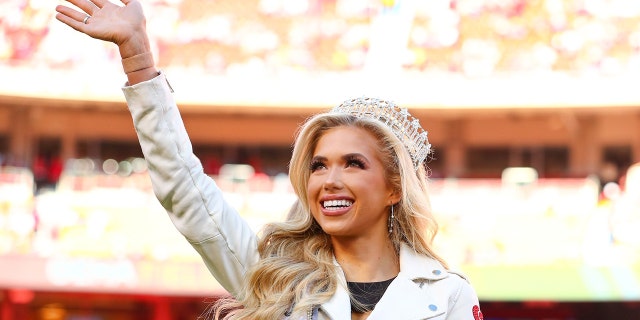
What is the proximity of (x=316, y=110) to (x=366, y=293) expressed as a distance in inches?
598

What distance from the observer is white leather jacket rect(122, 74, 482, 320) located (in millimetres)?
3182

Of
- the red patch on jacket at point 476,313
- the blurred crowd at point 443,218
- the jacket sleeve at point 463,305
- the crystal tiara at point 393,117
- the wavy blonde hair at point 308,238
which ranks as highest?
the crystal tiara at point 393,117

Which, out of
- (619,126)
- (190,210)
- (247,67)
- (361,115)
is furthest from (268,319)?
(619,126)

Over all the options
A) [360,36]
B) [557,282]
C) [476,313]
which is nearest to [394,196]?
[476,313]

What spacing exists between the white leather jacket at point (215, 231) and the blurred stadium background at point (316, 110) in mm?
11594

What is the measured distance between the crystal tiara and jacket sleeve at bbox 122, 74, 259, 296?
A: 47cm

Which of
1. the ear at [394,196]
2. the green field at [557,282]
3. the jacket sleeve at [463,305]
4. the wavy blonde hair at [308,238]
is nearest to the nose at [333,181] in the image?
the wavy blonde hair at [308,238]

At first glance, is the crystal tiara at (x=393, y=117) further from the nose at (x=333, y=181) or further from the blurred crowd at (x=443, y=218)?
the blurred crowd at (x=443, y=218)

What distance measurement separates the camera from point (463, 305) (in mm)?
3396

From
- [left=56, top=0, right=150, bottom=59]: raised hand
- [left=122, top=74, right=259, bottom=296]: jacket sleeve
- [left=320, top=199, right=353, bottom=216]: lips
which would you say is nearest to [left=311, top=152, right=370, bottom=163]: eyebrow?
[left=320, top=199, right=353, bottom=216]: lips

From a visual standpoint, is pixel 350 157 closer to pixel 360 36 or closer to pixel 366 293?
pixel 366 293

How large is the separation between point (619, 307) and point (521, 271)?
3.89 meters

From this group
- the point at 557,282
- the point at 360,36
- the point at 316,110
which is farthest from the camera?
the point at 360,36

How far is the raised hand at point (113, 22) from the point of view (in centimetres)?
318
